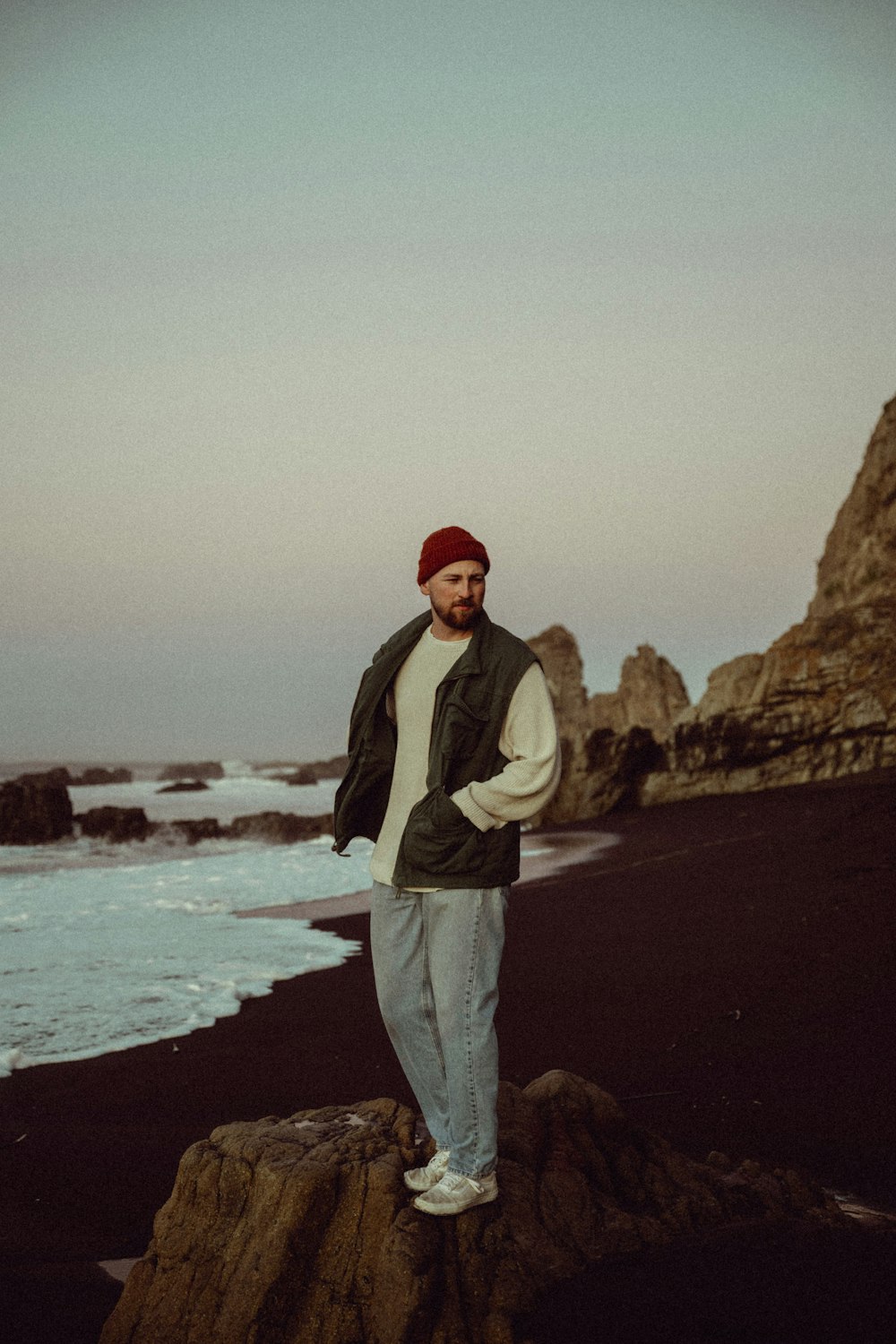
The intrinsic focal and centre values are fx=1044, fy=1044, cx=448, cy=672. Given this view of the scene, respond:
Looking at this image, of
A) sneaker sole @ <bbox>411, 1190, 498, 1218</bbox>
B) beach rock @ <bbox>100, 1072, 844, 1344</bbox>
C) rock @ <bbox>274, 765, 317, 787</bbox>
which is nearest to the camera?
beach rock @ <bbox>100, 1072, 844, 1344</bbox>

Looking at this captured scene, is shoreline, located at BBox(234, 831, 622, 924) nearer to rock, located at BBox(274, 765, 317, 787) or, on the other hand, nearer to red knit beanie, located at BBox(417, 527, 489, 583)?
red knit beanie, located at BBox(417, 527, 489, 583)

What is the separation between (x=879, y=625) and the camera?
57.8 feet

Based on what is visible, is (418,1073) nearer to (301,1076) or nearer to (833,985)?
(301,1076)

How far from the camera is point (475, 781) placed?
3.12m

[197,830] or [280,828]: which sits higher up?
[197,830]

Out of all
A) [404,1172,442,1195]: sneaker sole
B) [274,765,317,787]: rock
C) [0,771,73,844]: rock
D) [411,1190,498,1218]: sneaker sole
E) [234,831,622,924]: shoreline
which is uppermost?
[0,771,73,844]: rock

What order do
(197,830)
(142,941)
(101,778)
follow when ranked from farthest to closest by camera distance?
(101,778) < (197,830) < (142,941)

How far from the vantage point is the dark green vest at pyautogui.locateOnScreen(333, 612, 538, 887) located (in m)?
3.07

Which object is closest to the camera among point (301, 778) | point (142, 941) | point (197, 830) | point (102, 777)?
point (142, 941)

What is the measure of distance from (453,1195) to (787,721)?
15651mm

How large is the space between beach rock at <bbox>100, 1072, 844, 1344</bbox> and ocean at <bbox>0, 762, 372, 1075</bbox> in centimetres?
304

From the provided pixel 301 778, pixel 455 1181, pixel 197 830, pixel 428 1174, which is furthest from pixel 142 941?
pixel 301 778

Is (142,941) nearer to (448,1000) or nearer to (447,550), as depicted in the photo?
(448,1000)

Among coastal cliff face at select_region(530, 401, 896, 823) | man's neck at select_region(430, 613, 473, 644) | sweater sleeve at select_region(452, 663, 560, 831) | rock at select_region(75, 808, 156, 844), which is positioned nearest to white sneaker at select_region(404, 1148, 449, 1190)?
sweater sleeve at select_region(452, 663, 560, 831)
